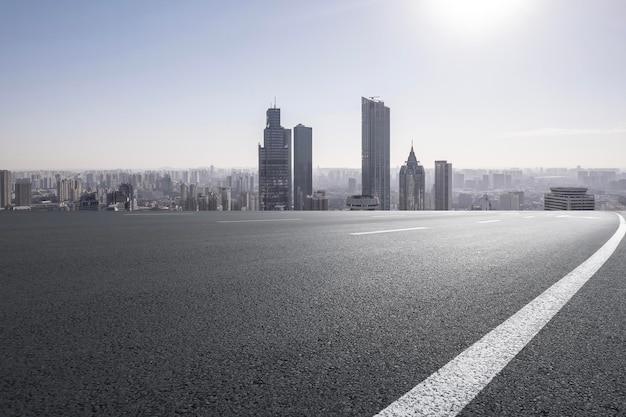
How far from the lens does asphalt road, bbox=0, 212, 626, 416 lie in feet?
6.54

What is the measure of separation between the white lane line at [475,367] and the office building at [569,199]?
108345mm

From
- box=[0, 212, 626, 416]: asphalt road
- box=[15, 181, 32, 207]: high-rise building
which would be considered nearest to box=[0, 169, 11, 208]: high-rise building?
box=[15, 181, 32, 207]: high-rise building

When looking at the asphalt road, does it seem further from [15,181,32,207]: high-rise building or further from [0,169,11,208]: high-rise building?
[0,169,11,208]: high-rise building

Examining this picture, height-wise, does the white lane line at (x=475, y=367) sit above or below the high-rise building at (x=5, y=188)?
below

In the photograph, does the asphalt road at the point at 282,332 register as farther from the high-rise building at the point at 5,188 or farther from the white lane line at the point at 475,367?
the high-rise building at the point at 5,188

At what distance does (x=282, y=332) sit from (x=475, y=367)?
1128mm

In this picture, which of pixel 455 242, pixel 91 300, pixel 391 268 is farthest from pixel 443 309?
pixel 455 242

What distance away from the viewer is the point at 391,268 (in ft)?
17.9

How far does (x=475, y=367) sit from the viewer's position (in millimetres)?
2340

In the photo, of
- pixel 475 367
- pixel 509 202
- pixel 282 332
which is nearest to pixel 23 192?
pixel 282 332

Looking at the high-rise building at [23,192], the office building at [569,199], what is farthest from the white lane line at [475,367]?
the office building at [569,199]

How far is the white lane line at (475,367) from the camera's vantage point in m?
1.90

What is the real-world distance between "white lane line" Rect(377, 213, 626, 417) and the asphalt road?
0.18 ft

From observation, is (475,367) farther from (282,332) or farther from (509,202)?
(509,202)
